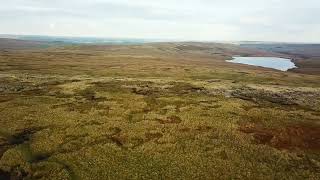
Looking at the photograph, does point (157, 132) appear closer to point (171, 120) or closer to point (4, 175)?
point (171, 120)

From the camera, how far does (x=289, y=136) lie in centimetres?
4662

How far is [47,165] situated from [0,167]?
4888 mm

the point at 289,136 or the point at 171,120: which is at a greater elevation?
the point at 289,136

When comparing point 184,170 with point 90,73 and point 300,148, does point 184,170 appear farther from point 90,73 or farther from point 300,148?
point 90,73

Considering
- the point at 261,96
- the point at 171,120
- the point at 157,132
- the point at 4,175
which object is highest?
the point at 261,96

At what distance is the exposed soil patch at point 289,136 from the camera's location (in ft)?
142

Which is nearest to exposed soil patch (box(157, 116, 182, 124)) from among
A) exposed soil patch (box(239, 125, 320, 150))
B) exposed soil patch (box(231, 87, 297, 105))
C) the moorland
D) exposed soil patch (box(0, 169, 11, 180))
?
the moorland

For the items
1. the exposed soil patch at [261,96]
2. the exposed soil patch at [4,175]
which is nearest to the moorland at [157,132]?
the exposed soil patch at [4,175]

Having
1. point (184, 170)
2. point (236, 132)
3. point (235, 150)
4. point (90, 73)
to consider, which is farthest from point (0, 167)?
point (90, 73)

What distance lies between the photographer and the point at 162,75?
11131 cm

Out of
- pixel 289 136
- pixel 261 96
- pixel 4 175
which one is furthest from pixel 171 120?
pixel 261 96

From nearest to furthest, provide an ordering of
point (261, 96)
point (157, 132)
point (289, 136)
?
point (289, 136) → point (157, 132) → point (261, 96)

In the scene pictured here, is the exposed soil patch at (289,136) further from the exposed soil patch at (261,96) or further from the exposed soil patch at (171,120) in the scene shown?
the exposed soil patch at (261,96)

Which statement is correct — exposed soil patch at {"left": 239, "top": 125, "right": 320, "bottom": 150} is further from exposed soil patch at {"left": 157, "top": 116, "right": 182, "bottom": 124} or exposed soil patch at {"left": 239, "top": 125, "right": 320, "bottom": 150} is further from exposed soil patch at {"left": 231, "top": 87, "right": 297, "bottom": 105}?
exposed soil patch at {"left": 231, "top": 87, "right": 297, "bottom": 105}
